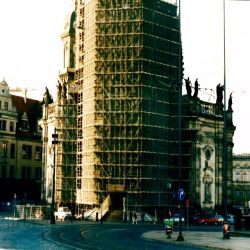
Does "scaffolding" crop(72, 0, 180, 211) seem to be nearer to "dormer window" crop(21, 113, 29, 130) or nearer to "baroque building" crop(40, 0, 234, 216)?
"baroque building" crop(40, 0, 234, 216)

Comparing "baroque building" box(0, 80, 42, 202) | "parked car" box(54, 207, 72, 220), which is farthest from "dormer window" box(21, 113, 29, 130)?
"parked car" box(54, 207, 72, 220)

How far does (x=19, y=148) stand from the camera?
317ft

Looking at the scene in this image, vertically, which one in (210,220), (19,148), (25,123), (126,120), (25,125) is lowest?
(210,220)

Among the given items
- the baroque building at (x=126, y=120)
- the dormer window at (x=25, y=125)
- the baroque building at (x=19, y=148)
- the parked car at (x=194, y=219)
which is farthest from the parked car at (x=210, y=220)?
the dormer window at (x=25, y=125)

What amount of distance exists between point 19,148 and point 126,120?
34.6m

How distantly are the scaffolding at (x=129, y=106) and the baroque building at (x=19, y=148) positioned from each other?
25.7 metres

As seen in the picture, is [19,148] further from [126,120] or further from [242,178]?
[242,178]

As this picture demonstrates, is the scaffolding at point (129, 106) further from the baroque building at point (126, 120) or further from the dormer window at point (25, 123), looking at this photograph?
the dormer window at point (25, 123)

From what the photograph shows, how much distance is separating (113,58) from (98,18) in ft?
17.8

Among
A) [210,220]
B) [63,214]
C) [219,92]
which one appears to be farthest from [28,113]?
[210,220]

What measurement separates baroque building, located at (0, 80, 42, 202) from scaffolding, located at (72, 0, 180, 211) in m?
25.7

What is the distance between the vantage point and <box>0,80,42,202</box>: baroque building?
307 ft

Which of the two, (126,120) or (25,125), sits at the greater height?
(25,125)

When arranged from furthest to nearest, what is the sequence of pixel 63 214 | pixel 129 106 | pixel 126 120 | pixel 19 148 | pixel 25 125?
pixel 25 125 → pixel 19 148 → pixel 129 106 → pixel 126 120 → pixel 63 214
